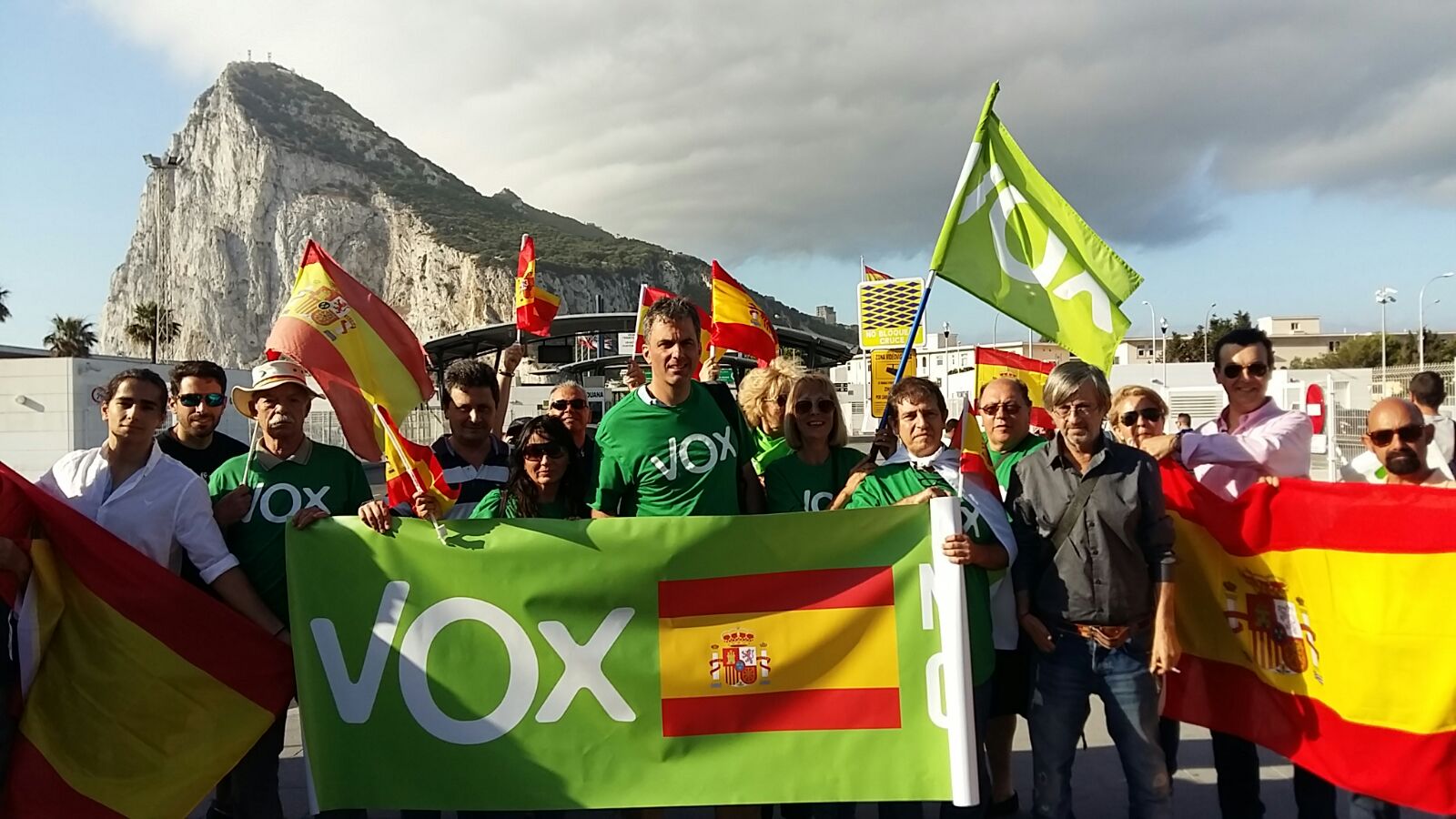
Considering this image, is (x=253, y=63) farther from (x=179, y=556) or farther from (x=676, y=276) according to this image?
(x=179, y=556)

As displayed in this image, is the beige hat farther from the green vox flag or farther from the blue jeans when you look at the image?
the blue jeans

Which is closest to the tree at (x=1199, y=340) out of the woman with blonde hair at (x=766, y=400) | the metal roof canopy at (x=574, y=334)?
the metal roof canopy at (x=574, y=334)

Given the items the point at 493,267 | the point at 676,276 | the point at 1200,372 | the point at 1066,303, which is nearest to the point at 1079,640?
the point at 1066,303

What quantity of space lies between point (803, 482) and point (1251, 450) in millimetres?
1833

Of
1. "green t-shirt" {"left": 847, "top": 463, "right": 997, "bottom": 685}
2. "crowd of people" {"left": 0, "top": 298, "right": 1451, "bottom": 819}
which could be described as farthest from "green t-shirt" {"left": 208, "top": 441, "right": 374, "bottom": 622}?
"green t-shirt" {"left": 847, "top": 463, "right": 997, "bottom": 685}

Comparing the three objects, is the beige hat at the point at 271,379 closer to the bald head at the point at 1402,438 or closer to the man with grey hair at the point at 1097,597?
the man with grey hair at the point at 1097,597

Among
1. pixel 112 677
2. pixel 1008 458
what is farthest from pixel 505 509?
pixel 1008 458

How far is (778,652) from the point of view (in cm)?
347

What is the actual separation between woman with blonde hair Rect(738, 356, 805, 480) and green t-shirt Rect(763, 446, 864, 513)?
1.13m

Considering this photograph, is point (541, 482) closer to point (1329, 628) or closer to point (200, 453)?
point (200, 453)

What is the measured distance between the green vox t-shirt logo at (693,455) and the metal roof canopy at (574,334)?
2305 cm

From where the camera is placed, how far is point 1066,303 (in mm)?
4562

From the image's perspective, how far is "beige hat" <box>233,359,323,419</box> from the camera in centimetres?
362

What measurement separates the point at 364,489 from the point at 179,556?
70 cm
